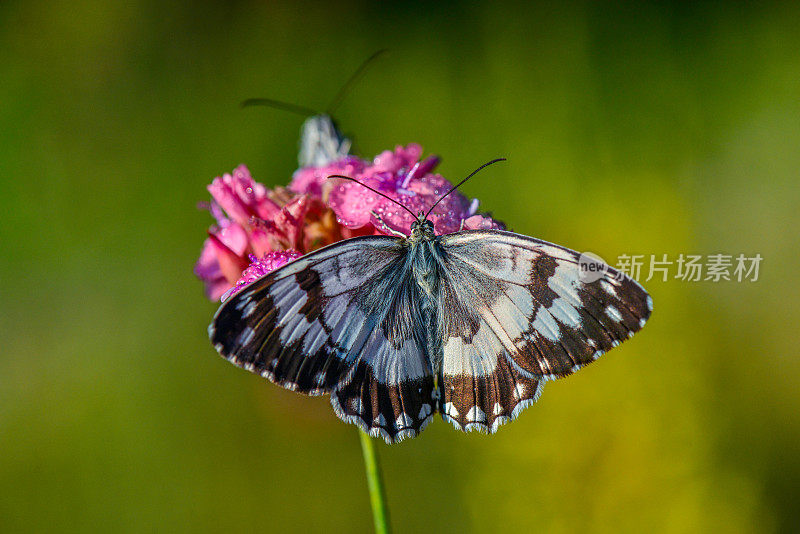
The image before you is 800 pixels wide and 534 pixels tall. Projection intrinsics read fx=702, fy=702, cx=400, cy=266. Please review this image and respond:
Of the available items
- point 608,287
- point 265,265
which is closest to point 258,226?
point 265,265

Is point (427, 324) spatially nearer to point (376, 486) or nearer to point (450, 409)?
point (450, 409)

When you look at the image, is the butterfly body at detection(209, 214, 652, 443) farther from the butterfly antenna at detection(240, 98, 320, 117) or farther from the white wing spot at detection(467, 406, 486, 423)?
the butterfly antenna at detection(240, 98, 320, 117)

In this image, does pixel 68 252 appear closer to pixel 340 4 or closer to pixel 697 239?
pixel 340 4

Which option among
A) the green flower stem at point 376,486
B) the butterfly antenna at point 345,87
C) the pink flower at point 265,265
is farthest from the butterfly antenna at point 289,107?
the green flower stem at point 376,486

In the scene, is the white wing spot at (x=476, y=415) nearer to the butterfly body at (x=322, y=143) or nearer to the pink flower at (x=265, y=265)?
the pink flower at (x=265, y=265)

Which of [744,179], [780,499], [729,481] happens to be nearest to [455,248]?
[729,481]

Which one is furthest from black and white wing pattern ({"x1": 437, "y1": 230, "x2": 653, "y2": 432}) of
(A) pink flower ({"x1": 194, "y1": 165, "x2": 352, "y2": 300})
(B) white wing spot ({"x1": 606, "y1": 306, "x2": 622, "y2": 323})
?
(A) pink flower ({"x1": 194, "y1": 165, "x2": 352, "y2": 300})

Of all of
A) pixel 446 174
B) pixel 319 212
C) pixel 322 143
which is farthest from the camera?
pixel 446 174
